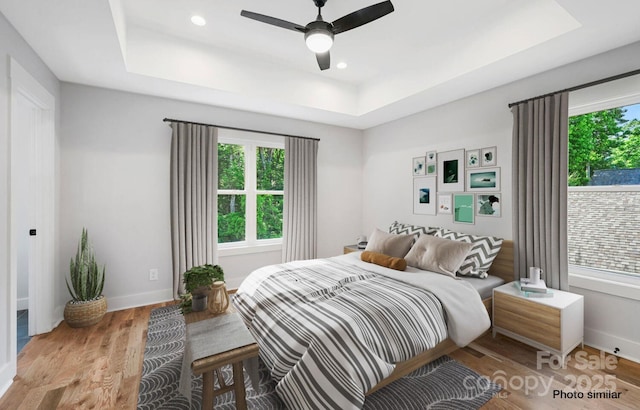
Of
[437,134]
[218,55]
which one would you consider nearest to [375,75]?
[437,134]

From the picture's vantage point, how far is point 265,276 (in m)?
2.68

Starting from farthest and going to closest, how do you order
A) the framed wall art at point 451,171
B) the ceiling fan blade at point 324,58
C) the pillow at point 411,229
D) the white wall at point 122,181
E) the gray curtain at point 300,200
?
the gray curtain at point 300,200 < the pillow at point 411,229 < the framed wall art at point 451,171 < the white wall at point 122,181 < the ceiling fan blade at point 324,58

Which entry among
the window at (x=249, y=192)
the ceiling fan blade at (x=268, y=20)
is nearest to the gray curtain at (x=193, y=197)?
the window at (x=249, y=192)

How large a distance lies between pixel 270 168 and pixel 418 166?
213cm

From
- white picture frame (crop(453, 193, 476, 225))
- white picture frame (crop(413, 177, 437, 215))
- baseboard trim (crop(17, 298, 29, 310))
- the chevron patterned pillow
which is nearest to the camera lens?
the chevron patterned pillow

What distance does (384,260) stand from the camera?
10.1ft

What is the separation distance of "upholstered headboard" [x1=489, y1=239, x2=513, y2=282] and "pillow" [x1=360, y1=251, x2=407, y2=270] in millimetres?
1003

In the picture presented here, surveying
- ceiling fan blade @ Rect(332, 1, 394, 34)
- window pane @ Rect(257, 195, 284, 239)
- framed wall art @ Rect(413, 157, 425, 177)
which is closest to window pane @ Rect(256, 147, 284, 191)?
window pane @ Rect(257, 195, 284, 239)

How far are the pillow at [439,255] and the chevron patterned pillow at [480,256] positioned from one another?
120 millimetres

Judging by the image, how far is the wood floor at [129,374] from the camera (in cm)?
183

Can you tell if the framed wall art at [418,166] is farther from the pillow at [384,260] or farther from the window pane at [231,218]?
the window pane at [231,218]

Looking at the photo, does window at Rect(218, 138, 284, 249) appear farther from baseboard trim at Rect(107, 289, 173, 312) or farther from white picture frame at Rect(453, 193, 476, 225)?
white picture frame at Rect(453, 193, 476, 225)

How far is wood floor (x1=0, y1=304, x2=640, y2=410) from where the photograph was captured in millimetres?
1830

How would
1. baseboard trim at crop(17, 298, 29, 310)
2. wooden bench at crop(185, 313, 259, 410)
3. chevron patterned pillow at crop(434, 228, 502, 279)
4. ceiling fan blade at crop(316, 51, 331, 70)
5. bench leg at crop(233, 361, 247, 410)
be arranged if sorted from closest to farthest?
wooden bench at crop(185, 313, 259, 410) < bench leg at crop(233, 361, 247, 410) < ceiling fan blade at crop(316, 51, 331, 70) < chevron patterned pillow at crop(434, 228, 502, 279) < baseboard trim at crop(17, 298, 29, 310)
